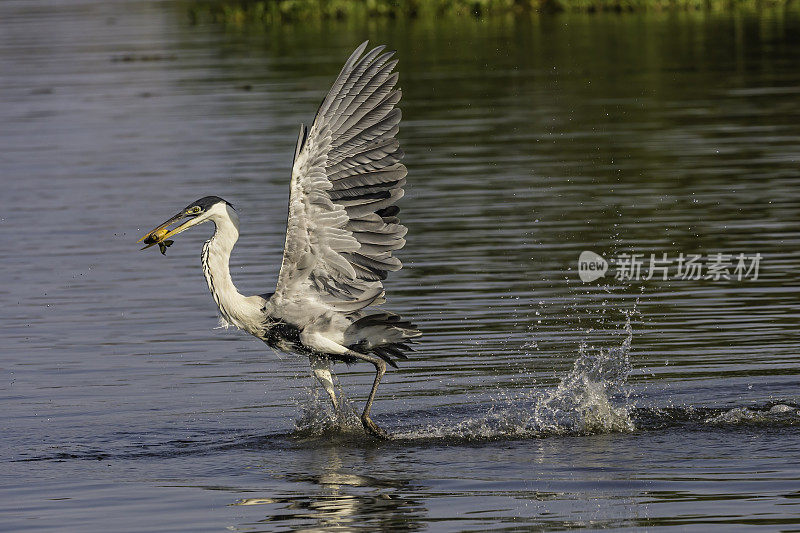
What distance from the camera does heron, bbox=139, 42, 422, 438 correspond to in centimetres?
803

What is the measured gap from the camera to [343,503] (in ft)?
23.1

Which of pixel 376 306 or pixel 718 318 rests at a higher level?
pixel 376 306

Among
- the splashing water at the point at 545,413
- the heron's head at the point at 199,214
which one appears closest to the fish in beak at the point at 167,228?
the heron's head at the point at 199,214

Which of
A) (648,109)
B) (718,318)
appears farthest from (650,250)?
(648,109)

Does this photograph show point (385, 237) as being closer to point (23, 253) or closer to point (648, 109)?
point (23, 253)

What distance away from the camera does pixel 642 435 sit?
8062 millimetres

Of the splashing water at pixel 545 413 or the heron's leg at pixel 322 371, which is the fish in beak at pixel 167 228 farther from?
the splashing water at pixel 545 413

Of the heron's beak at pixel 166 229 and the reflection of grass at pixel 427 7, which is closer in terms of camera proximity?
the heron's beak at pixel 166 229

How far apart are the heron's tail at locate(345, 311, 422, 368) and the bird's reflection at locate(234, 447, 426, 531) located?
1149 millimetres

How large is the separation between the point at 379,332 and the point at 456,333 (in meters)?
1.87

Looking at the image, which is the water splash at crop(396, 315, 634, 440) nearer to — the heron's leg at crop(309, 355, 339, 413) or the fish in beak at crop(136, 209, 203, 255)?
the heron's leg at crop(309, 355, 339, 413)

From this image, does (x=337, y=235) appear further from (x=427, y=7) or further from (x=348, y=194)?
(x=427, y=7)

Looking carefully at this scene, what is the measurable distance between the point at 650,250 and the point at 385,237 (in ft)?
16.5

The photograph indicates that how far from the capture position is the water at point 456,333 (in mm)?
7137
